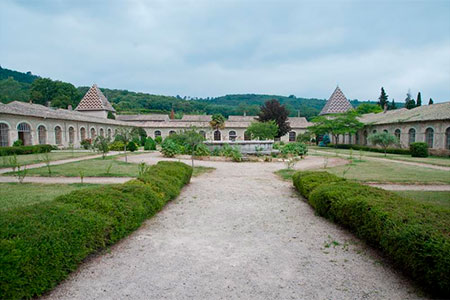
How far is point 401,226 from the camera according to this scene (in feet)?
11.2

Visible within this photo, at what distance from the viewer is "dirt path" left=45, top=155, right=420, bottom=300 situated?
9.77 ft

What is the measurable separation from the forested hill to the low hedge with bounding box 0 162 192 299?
31.4 meters

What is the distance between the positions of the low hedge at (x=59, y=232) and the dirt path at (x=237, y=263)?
0.23m

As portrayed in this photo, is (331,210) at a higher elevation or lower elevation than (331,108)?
lower

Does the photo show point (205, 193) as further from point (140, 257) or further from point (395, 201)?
point (395, 201)

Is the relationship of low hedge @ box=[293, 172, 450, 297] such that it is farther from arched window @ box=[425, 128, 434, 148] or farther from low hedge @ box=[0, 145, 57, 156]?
arched window @ box=[425, 128, 434, 148]

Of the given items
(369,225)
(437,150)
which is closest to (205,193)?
(369,225)

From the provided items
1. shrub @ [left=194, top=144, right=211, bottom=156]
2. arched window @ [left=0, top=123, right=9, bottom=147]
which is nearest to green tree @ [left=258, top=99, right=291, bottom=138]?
shrub @ [left=194, top=144, right=211, bottom=156]

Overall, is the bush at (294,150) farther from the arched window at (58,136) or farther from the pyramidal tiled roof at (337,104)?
the pyramidal tiled roof at (337,104)

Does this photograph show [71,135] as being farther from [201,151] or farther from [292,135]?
[292,135]

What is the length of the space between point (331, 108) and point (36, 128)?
127 feet

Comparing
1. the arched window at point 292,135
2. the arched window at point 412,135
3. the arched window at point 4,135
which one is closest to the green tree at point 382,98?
the arched window at point 292,135

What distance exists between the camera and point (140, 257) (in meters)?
3.82

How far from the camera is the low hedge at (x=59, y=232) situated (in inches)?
99.8
